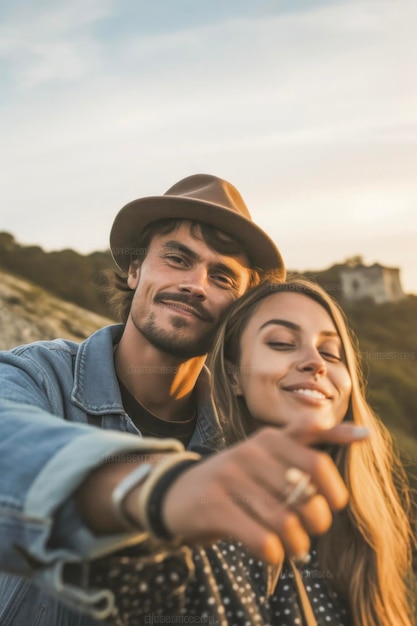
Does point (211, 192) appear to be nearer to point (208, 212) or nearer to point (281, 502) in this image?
point (208, 212)

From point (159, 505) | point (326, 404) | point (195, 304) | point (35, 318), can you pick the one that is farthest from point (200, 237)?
point (35, 318)

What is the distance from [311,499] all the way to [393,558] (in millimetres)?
2115

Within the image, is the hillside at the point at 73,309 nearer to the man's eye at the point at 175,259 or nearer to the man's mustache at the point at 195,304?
the man's mustache at the point at 195,304

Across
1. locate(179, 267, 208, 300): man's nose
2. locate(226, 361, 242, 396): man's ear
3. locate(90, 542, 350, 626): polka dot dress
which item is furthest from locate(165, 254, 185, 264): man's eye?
locate(90, 542, 350, 626): polka dot dress

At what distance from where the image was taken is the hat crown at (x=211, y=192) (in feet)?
14.2

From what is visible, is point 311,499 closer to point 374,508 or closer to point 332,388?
point 332,388

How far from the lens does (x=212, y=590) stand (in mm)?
2373

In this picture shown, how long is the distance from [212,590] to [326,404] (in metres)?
0.98

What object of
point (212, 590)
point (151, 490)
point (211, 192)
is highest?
point (211, 192)

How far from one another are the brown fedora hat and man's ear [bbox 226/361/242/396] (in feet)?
3.84

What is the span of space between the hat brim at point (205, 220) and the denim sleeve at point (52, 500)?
265cm

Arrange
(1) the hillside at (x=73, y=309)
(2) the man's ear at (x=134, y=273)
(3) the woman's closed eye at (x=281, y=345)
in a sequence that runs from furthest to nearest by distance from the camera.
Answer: (1) the hillside at (x=73, y=309), (2) the man's ear at (x=134, y=273), (3) the woman's closed eye at (x=281, y=345)

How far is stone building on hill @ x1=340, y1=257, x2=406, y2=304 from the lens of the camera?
63062mm

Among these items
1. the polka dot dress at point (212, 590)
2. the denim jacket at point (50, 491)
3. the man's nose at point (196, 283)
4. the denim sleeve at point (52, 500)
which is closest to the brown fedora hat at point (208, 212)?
the man's nose at point (196, 283)
